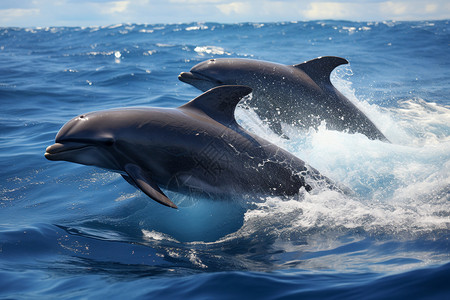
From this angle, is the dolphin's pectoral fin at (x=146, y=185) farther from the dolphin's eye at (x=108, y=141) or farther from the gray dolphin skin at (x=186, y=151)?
the dolphin's eye at (x=108, y=141)

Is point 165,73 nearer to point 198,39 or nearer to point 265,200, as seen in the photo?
point 265,200

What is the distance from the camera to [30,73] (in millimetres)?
21844

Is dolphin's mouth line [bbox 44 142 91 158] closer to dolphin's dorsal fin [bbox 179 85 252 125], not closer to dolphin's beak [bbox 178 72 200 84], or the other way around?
dolphin's dorsal fin [bbox 179 85 252 125]

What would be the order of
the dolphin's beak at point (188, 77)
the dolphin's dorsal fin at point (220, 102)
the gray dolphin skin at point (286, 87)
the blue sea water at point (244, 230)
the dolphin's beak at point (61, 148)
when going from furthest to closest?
the dolphin's beak at point (188, 77), the gray dolphin skin at point (286, 87), the dolphin's dorsal fin at point (220, 102), the dolphin's beak at point (61, 148), the blue sea water at point (244, 230)

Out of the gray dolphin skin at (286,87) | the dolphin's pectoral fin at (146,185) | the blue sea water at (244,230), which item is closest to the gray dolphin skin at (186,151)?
the dolphin's pectoral fin at (146,185)

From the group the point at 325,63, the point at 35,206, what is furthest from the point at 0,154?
the point at 325,63

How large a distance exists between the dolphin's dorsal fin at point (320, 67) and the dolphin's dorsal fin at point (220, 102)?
2601 millimetres

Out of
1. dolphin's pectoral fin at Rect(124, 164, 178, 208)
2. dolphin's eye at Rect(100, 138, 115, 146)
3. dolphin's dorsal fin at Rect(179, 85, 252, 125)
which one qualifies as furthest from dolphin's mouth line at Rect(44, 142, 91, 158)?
dolphin's dorsal fin at Rect(179, 85, 252, 125)

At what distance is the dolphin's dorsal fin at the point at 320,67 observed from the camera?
27.0 feet

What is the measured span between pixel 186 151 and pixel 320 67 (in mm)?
3609

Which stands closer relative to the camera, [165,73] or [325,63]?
[325,63]

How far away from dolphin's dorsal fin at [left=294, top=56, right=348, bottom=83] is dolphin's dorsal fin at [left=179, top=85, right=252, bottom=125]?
2601 mm

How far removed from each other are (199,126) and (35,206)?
3034mm

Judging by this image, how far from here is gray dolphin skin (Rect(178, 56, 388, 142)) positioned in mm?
8164
